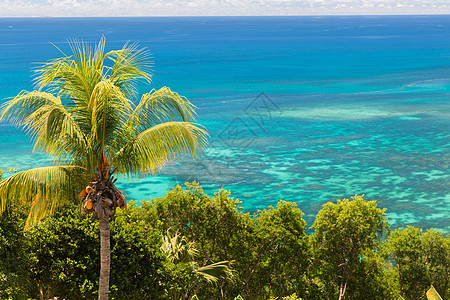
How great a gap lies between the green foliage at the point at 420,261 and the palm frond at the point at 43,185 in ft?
35.4

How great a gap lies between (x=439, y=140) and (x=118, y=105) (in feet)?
152

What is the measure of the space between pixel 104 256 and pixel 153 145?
2.75 m

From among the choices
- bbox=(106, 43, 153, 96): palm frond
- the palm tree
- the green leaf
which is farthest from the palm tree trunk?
the green leaf

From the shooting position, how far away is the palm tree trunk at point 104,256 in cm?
1013

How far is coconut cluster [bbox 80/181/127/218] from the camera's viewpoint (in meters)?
9.51

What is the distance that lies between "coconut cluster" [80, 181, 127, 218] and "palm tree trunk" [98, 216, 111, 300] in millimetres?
251

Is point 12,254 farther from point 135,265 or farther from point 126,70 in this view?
point 126,70

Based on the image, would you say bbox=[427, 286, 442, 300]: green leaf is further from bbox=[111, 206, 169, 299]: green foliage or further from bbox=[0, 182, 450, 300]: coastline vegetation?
bbox=[111, 206, 169, 299]: green foliage

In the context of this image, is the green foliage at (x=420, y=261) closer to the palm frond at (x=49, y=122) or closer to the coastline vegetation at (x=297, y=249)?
the coastline vegetation at (x=297, y=249)

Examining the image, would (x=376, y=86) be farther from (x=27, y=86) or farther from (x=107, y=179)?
(x=107, y=179)

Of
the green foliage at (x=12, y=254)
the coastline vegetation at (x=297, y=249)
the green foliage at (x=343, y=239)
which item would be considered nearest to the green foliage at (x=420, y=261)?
the coastline vegetation at (x=297, y=249)

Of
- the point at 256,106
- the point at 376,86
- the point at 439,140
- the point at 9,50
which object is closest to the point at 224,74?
the point at 256,106

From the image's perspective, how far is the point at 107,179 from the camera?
9852 millimetres

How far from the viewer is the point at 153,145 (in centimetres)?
996
